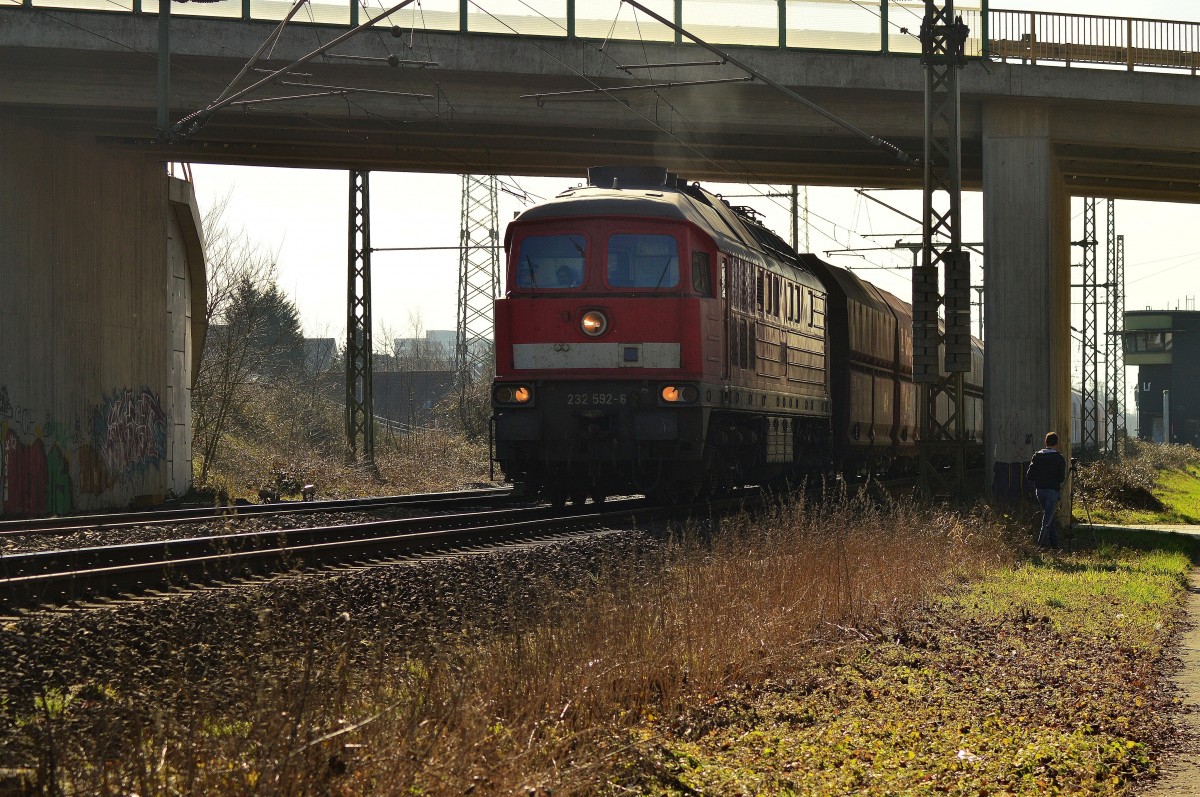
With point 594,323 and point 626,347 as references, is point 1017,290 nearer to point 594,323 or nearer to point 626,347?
point 626,347

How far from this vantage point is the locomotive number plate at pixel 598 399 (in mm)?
16266

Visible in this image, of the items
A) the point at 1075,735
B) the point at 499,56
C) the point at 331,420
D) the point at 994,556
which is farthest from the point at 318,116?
the point at 331,420

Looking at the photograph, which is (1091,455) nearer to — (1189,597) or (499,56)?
(499,56)

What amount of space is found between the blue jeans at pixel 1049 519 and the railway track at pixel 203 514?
703 cm

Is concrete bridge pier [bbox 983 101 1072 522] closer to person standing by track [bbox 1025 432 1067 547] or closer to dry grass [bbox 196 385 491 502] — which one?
person standing by track [bbox 1025 432 1067 547]

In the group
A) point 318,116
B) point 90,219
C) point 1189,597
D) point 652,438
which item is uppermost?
point 318,116

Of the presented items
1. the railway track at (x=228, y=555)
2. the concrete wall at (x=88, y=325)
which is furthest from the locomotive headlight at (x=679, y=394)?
Result: the concrete wall at (x=88, y=325)

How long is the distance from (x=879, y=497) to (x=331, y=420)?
37.1 metres

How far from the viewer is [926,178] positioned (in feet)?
64.9

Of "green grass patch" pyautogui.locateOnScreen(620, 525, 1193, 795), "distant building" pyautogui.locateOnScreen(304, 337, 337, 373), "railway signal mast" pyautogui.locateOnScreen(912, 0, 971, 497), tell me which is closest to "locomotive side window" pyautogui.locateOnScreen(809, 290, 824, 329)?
"railway signal mast" pyautogui.locateOnScreen(912, 0, 971, 497)

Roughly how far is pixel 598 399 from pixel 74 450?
10.3m

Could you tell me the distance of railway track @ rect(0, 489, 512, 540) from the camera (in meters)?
15.1

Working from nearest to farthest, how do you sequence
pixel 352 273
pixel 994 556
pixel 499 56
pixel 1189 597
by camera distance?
pixel 1189 597 → pixel 994 556 → pixel 499 56 → pixel 352 273

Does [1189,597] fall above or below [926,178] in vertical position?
below
